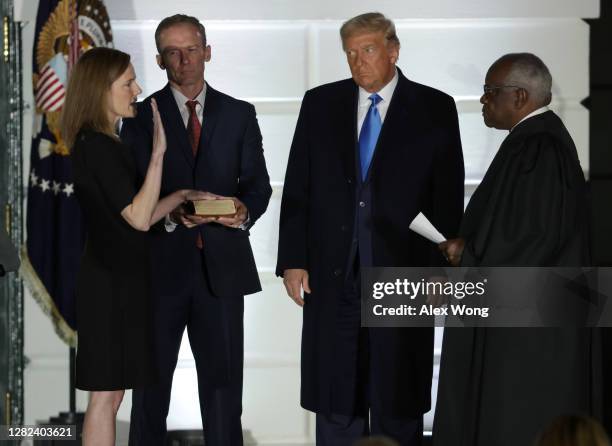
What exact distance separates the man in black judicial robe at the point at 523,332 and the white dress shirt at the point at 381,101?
1.68ft

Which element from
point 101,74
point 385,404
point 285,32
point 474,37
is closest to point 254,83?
point 285,32

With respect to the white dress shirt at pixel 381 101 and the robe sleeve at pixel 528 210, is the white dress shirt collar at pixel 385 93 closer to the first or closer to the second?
the white dress shirt at pixel 381 101

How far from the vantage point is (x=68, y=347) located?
5039 mm

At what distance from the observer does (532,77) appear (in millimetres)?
3916

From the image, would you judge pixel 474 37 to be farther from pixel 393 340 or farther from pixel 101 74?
pixel 101 74

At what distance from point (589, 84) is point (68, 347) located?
107 inches

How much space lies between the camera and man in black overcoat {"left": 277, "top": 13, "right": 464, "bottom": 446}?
4078 millimetres

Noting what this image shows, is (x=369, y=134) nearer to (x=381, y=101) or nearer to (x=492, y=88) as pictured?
(x=381, y=101)

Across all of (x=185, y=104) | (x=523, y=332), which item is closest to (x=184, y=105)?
(x=185, y=104)

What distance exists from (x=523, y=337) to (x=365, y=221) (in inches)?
28.9

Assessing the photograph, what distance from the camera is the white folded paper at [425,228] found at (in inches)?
147

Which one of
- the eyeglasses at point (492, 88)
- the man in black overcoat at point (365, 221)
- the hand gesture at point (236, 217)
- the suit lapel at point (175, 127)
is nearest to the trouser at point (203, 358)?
the hand gesture at point (236, 217)

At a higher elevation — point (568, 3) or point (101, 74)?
point (568, 3)

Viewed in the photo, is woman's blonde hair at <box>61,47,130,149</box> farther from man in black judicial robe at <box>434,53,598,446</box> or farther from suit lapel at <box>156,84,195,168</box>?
man in black judicial robe at <box>434,53,598,446</box>
